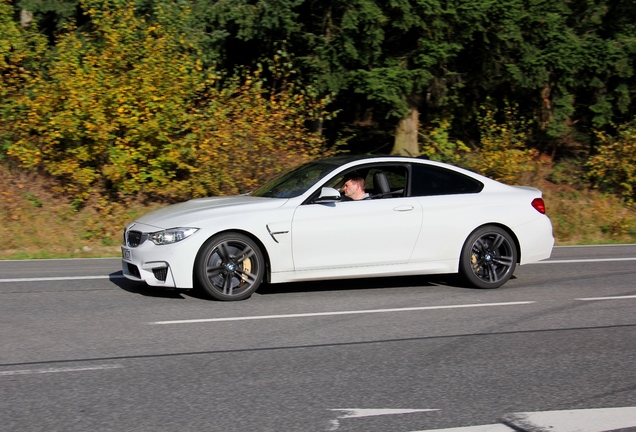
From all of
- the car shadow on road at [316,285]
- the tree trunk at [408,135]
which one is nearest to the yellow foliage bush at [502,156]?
the tree trunk at [408,135]

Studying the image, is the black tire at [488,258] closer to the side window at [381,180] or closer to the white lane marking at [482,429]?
the side window at [381,180]

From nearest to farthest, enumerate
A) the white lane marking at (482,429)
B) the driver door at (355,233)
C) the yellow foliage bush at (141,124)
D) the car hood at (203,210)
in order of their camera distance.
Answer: the white lane marking at (482,429) → the car hood at (203,210) → the driver door at (355,233) → the yellow foliage bush at (141,124)

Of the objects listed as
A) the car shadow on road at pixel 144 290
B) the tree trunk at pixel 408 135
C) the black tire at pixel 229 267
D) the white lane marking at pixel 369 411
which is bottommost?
the white lane marking at pixel 369 411

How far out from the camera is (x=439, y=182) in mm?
10078

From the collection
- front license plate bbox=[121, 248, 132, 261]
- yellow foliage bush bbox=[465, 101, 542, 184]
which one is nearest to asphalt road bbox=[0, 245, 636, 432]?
front license plate bbox=[121, 248, 132, 261]

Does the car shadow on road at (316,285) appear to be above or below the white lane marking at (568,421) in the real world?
above

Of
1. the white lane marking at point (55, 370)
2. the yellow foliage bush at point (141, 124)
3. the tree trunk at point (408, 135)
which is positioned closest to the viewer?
the white lane marking at point (55, 370)

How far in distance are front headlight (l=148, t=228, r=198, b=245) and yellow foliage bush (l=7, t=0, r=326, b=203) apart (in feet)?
22.6

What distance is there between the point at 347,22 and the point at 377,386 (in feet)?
41.6

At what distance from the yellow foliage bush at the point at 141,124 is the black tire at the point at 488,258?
7.12 m

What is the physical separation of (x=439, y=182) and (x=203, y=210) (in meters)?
2.84

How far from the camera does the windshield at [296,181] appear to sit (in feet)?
31.7

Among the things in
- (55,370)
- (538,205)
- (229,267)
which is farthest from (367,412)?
(538,205)

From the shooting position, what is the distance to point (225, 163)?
1623cm
